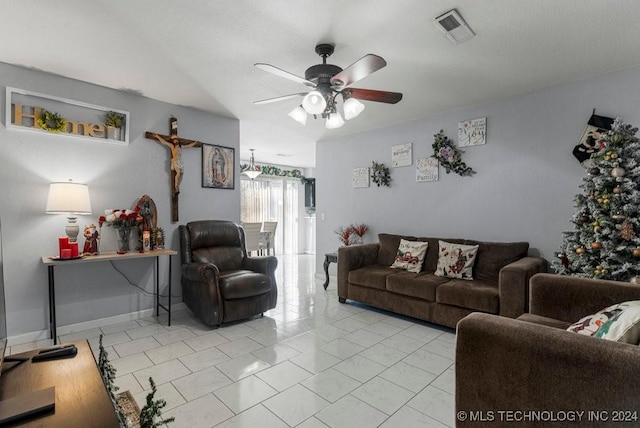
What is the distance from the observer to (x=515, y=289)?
261 centimetres

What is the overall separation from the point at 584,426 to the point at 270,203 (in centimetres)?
742

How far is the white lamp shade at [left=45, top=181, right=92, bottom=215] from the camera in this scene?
265cm

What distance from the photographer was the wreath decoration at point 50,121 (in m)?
2.81

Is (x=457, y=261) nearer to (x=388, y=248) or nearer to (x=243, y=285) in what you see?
(x=388, y=248)

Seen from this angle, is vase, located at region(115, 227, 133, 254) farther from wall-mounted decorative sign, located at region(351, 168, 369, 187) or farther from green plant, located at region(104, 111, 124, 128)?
wall-mounted decorative sign, located at region(351, 168, 369, 187)

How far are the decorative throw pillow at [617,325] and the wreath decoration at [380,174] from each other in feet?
10.2

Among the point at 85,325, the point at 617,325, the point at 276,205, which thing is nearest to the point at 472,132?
the point at 617,325

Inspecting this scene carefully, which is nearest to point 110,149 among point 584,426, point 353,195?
point 353,195

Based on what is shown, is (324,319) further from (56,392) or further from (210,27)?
(210,27)

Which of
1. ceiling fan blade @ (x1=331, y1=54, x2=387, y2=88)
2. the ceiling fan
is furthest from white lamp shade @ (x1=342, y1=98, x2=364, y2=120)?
ceiling fan blade @ (x1=331, y1=54, x2=387, y2=88)

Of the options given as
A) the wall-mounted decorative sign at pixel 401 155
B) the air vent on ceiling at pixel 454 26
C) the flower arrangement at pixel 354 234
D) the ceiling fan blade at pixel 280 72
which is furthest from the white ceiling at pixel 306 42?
the flower arrangement at pixel 354 234

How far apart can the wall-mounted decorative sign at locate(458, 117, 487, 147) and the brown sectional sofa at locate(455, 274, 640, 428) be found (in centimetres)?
277

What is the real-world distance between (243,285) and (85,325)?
1623 mm

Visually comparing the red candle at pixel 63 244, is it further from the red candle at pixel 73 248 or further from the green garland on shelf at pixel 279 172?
the green garland on shelf at pixel 279 172
